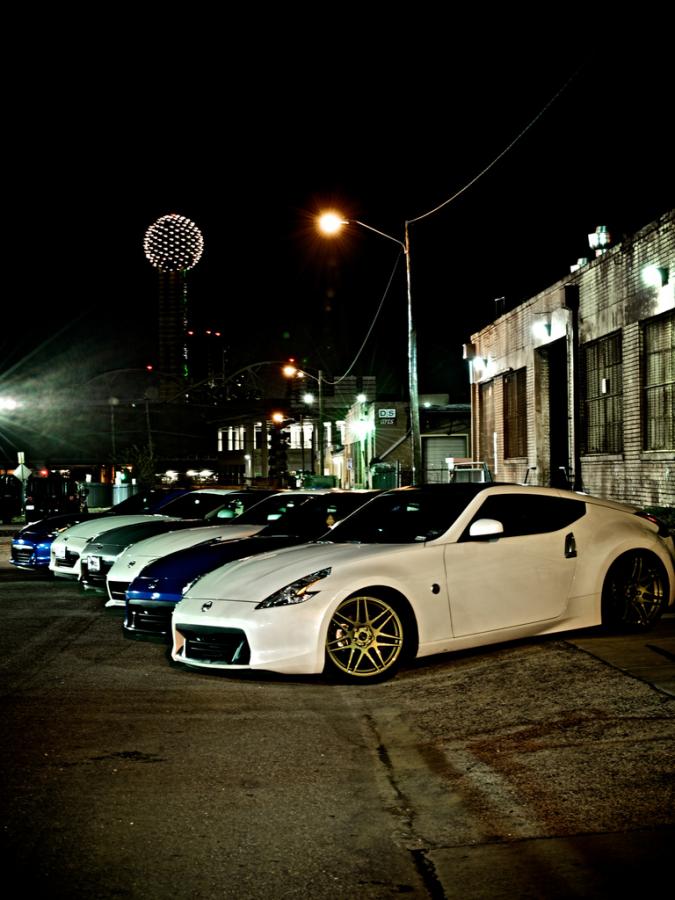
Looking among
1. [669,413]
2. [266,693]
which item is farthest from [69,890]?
[669,413]

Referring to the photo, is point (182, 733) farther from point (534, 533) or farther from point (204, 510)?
point (204, 510)

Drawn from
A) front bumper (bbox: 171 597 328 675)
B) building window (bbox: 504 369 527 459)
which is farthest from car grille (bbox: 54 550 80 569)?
building window (bbox: 504 369 527 459)

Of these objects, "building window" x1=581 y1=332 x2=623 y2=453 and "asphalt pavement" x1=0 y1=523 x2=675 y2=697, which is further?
"building window" x1=581 y1=332 x2=623 y2=453

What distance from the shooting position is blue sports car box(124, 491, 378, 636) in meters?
8.96

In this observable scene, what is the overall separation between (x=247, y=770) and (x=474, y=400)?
2871cm

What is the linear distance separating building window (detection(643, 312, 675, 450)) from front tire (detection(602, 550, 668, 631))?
1048 cm

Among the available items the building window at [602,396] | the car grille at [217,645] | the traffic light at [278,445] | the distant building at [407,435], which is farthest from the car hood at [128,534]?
the distant building at [407,435]

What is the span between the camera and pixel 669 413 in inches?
731

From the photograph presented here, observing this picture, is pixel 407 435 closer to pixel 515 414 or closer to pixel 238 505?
pixel 515 414

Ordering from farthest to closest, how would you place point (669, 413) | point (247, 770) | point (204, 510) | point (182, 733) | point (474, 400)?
1. point (474, 400)
2. point (669, 413)
3. point (204, 510)
4. point (182, 733)
5. point (247, 770)

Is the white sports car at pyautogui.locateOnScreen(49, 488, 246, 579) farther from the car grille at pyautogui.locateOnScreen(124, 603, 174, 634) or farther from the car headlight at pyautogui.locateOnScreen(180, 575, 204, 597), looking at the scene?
the car headlight at pyautogui.locateOnScreen(180, 575, 204, 597)

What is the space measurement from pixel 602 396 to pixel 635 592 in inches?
560

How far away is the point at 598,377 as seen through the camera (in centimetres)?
2225

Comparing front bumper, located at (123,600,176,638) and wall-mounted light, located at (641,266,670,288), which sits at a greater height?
wall-mounted light, located at (641,266,670,288)
